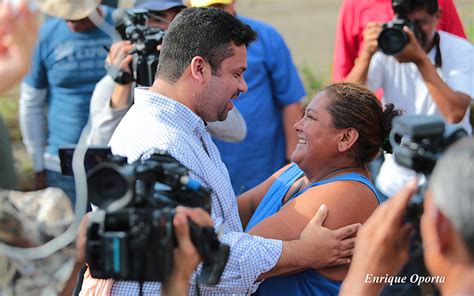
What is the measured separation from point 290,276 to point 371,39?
5.80 feet

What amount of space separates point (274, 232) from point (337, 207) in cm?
22

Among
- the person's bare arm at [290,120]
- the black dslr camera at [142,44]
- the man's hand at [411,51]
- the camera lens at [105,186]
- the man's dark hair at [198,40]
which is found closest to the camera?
the camera lens at [105,186]

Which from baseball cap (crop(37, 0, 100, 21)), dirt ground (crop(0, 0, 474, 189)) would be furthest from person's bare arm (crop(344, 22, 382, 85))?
dirt ground (crop(0, 0, 474, 189))

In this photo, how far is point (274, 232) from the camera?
3195 mm

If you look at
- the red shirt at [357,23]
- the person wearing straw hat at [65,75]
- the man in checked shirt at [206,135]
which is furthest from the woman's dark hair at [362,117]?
the person wearing straw hat at [65,75]

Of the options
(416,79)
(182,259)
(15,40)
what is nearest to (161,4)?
(416,79)

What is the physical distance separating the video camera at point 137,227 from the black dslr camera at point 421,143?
0.52 m

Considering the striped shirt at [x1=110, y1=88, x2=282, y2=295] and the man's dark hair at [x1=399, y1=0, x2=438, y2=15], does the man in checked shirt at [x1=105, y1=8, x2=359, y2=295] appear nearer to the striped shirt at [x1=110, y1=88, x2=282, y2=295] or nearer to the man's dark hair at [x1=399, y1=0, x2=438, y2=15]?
the striped shirt at [x1=110, y1=88, x2=282, y2=295]

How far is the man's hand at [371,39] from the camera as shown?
181 inches

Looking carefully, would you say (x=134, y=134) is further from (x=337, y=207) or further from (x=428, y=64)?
(x=428, y=64)

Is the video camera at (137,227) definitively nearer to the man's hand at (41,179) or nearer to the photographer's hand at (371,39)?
the photographer's hand at (371,39)

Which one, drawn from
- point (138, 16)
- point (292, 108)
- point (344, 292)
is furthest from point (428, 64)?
point (344, 292)

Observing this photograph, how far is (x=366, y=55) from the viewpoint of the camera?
4691mm

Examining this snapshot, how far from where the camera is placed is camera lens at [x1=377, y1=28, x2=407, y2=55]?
14.8 feet
